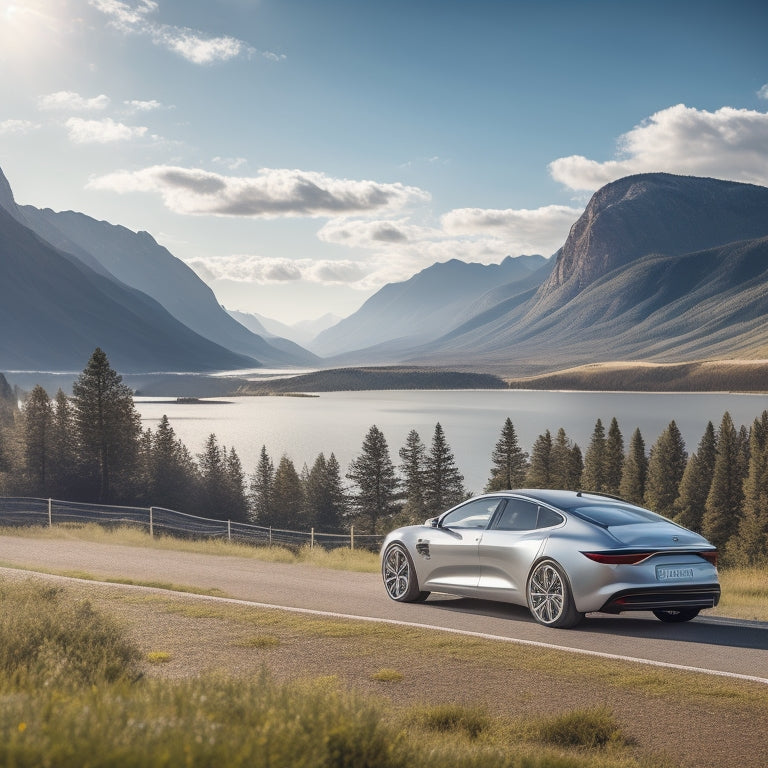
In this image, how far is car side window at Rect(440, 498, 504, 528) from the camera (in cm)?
1205

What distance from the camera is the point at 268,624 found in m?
10.8

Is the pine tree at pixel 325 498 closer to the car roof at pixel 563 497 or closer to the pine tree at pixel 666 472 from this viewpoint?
the pine tree at pixel 666 472

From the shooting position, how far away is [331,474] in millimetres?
108875

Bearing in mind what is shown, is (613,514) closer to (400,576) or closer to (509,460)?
(400,576)

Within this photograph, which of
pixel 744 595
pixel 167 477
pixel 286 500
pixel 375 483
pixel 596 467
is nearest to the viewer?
pixel 744 595

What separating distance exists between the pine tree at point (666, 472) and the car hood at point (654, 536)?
4290 inches

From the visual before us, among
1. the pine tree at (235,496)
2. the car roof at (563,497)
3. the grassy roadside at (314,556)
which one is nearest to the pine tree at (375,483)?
the pine tree at (235,496)

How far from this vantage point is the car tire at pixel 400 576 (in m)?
12.9

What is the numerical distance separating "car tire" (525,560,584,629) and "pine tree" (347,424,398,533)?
93.0 m

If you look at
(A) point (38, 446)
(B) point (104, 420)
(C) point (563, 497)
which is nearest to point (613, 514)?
(C) point (563, 497)

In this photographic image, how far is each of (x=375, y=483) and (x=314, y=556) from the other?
85297mm

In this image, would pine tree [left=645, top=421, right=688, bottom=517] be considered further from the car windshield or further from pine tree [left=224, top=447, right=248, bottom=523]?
the car windshield

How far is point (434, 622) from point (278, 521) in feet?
317

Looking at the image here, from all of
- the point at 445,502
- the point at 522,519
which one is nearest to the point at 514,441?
the point at 445,502
